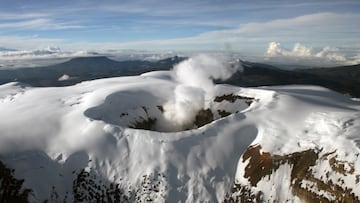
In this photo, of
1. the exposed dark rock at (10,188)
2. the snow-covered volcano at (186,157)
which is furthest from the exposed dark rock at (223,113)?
the exposed dark rock at (10,188)

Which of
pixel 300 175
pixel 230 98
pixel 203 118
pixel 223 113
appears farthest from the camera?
pixel 230 98

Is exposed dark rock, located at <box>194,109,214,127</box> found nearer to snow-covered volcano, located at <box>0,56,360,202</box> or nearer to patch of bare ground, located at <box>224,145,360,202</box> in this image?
snow-covered volcano, located at <box>0,56,360,202</box>

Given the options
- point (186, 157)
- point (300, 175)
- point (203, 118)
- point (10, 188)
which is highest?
point (186, 157)

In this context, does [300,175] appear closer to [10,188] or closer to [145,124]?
[145,124]

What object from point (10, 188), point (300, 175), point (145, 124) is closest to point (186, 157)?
point (300, 175)

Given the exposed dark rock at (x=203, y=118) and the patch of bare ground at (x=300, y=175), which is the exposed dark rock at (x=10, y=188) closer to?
the patch of bare ground at (x=300, y=175)

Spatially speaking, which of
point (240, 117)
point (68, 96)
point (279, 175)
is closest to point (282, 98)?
point (240, 117)

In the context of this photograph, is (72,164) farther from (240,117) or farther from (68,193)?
(240,117)
